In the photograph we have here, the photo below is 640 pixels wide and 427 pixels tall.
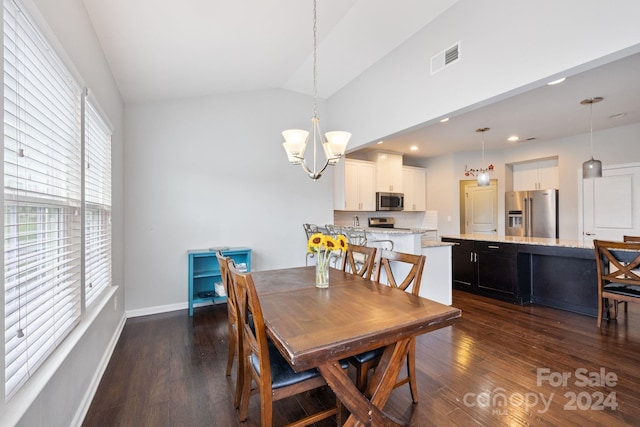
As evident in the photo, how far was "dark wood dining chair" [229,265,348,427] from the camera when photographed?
137 cm

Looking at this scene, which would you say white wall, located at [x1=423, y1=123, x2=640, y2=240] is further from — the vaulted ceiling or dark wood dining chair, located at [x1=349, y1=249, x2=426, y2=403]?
dark wood dining chair, located at [x1=349, y1=249, x2=426, y2=403]

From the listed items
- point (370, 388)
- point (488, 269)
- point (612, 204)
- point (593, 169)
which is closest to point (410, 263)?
point (370, 388)

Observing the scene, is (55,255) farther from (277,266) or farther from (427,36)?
(427,36)

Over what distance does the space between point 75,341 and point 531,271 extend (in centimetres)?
495

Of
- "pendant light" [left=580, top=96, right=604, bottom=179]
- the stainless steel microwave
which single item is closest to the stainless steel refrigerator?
the stainless steel microwave

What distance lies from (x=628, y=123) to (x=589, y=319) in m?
3.45

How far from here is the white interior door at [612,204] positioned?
466 centimetres

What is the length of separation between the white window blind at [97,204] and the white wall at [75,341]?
160mm

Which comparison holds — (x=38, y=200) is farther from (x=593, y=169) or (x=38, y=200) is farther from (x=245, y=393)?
(x=593, y=169)

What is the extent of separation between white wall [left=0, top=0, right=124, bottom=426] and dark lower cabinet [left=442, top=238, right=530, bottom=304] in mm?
4563

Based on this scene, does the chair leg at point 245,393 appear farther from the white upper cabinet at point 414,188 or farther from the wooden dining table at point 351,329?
the white upper cabinet at point 414,188

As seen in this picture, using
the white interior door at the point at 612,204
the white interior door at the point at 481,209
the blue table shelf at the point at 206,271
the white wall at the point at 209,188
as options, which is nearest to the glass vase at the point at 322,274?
the blue table shelf at the point at 206,271

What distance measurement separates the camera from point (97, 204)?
94.0 inches

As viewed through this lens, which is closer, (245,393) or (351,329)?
(351,329)
